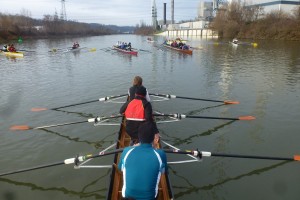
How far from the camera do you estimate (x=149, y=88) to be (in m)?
19.2

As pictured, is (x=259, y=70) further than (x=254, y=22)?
No

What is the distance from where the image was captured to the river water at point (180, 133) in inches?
299

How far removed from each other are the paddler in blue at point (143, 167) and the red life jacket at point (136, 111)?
8.18ft

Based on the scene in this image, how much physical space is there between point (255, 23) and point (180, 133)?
78.5 m

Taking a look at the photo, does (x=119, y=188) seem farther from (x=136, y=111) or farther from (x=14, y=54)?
(x=14, y=54)

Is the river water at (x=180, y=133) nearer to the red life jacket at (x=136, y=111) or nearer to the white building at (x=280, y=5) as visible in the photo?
the red life jacket at (x=136, y=111)

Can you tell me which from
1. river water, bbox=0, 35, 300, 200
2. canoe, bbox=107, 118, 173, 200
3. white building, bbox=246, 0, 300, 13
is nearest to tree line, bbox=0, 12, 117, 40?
river water, bbox=0, 35, 300, 200

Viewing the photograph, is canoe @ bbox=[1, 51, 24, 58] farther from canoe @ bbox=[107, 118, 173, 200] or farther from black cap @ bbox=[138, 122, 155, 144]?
black cap @ bbox=[138, 122, 155, 144]

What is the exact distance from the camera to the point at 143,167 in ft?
13.5

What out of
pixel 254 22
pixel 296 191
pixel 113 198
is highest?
pixel 254 22

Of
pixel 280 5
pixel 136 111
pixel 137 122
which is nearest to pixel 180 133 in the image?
pixel 137 122

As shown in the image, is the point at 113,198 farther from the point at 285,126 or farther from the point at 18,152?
the point at 285,126

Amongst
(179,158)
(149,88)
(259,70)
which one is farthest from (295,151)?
(259,70)

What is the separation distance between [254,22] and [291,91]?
2788 inches
